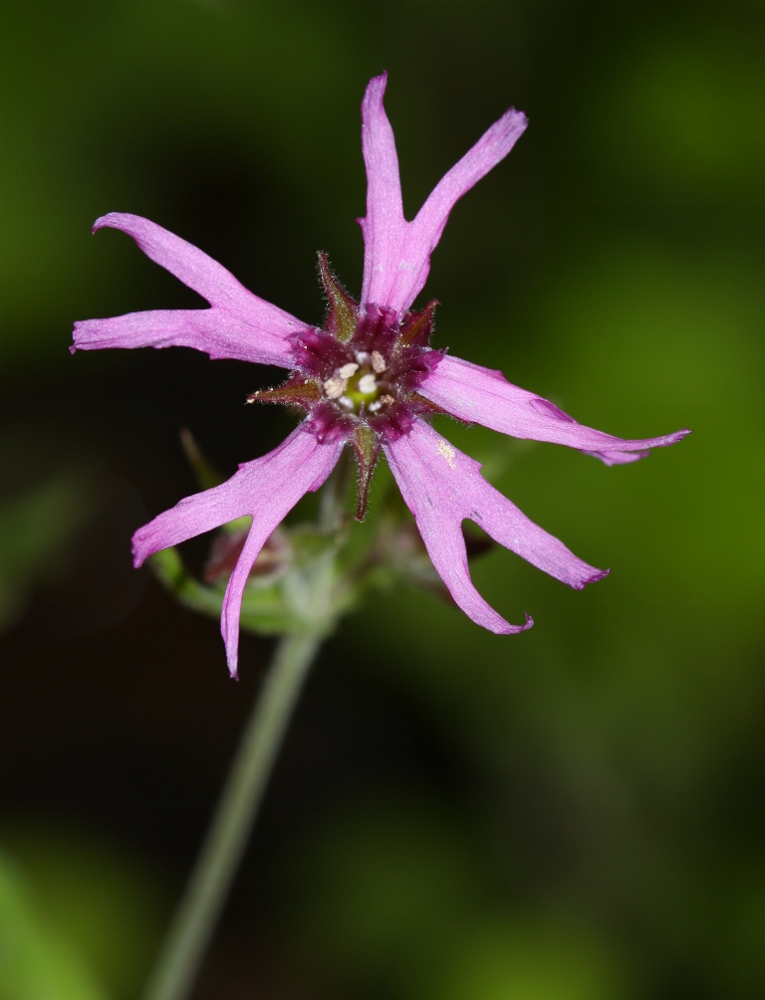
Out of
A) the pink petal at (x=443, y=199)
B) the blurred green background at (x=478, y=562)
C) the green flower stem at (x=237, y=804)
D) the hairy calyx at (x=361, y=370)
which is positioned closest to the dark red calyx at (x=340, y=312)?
the hairy calyx at (x=361, y=370)

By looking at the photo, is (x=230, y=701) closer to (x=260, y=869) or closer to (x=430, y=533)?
(x=260, y=869)

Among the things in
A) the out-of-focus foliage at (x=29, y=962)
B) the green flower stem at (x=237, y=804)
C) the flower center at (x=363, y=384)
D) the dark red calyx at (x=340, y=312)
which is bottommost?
the out-of-focus foliage at (x=29, y=962)

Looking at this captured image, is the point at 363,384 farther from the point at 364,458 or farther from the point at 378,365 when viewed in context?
the point at 364,458

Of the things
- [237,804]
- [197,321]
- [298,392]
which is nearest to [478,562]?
[237,804]

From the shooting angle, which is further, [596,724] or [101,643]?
[101,643]

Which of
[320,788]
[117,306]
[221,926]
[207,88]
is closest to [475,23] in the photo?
[207,88]

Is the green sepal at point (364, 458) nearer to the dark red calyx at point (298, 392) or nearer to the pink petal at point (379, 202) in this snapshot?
the dark red calyx at point (298, 392)

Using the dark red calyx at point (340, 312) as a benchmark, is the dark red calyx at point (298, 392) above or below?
below
